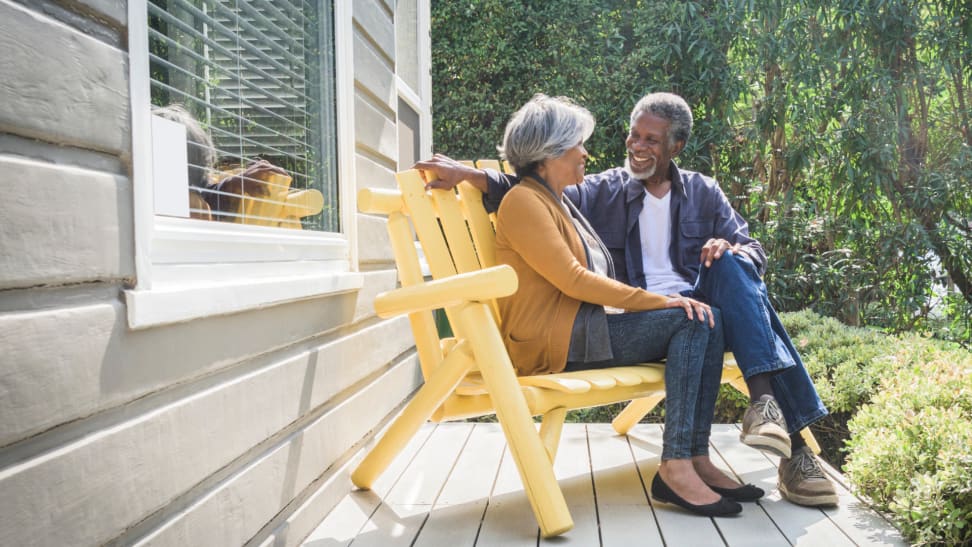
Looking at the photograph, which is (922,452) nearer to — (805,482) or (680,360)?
(805,482)

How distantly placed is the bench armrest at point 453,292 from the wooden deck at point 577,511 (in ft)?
1.89

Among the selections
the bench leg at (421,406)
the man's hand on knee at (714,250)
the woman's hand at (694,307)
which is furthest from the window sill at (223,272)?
the man's hand on knee at (714,250)

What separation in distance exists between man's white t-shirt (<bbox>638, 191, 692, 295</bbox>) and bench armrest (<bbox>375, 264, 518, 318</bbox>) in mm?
972

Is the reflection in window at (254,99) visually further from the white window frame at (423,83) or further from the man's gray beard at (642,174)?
the white window frame at (423,83)

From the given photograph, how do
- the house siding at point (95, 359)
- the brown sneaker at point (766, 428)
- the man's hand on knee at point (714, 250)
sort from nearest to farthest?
1. the house siding at point (95, 359)
2. the brown sneaker at point (766, 428)
3. the man's hand on knee at point (714, 250)

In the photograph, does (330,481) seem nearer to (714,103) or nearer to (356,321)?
(356,321)

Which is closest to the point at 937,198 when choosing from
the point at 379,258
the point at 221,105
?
the point at 379,258

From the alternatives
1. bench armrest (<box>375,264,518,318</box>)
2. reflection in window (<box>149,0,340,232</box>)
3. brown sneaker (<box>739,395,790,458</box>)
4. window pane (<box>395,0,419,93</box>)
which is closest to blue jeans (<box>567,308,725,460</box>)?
brown sneaker (<box>739,395,790,458</box>)

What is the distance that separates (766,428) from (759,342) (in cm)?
24

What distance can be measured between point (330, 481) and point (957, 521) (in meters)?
1.56

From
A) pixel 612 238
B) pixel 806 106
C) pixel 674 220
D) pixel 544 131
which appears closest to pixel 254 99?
pixel 544 131

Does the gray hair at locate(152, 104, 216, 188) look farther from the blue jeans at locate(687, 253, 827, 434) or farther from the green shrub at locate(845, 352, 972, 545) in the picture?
the green shrub at locate(845, 352, 972, 545)

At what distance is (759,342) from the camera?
234 cm

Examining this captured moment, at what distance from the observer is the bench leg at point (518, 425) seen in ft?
6.86
